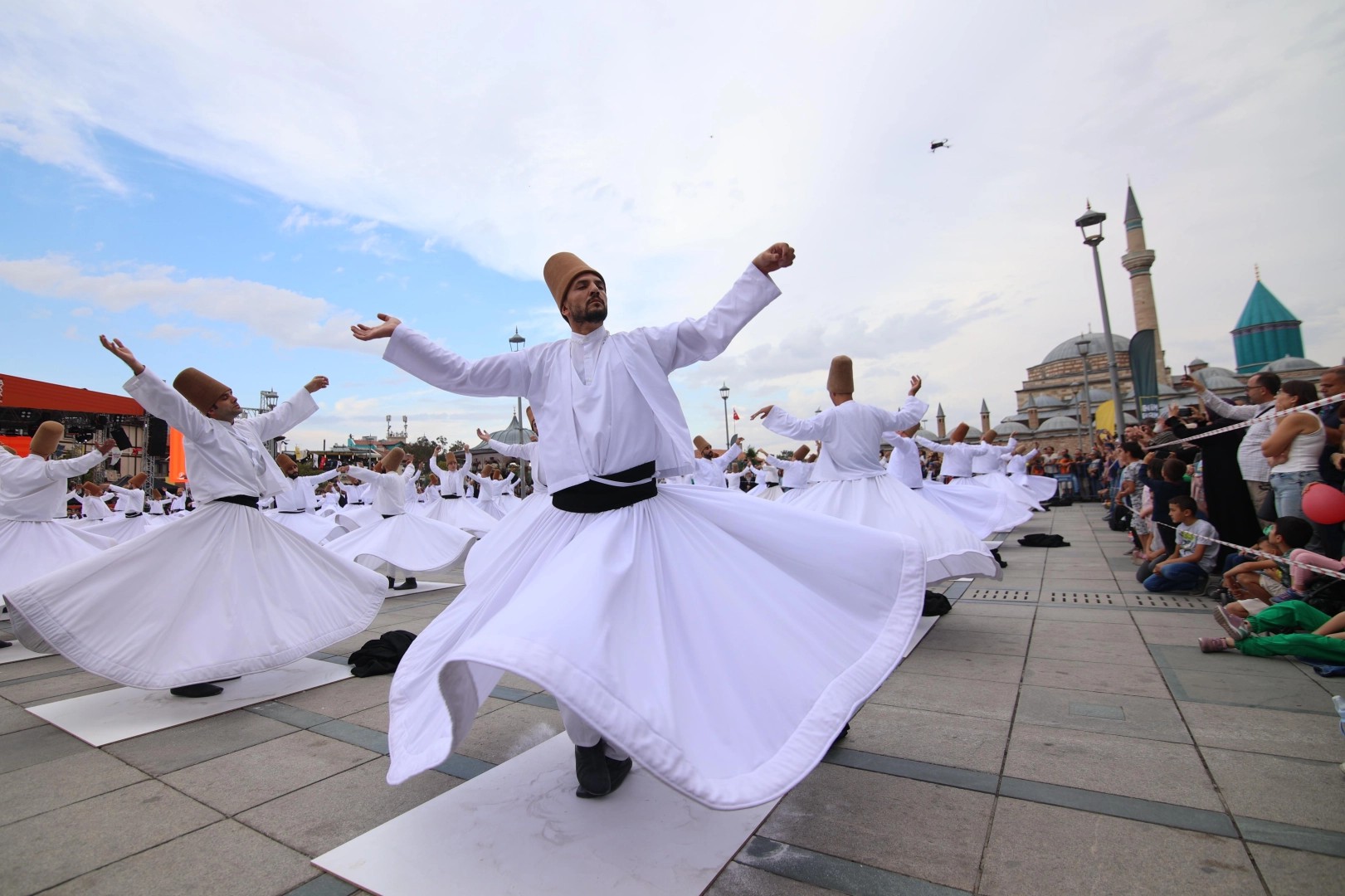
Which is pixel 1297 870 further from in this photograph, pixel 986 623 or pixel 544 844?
pixel 986 623

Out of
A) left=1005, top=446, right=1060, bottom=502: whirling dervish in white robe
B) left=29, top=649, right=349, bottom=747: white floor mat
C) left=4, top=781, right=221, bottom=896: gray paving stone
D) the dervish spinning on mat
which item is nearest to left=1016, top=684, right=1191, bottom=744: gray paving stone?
the dervish spinning on mat

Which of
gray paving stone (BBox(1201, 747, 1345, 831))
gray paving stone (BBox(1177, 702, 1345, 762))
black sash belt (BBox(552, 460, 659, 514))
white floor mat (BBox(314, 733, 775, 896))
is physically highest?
black sash belt (BBox(552, 460, 659, 514))

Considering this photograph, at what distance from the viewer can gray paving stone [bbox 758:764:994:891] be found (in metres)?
2.51

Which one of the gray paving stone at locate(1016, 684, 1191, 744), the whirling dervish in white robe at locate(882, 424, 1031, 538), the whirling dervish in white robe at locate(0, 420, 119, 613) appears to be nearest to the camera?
the gray paving stone at locate(1016, 684, 1191, 744)

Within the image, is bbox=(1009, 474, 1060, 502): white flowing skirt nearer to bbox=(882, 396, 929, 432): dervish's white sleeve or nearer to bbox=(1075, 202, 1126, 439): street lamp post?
bbox=(1075, 202, 1126, 439): street lamp post

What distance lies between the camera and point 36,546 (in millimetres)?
7516

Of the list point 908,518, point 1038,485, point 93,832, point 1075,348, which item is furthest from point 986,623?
point 1075,348

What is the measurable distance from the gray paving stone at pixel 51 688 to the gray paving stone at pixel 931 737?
542 centimetres

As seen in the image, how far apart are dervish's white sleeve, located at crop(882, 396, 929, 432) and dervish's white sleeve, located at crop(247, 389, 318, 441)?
5267 mm

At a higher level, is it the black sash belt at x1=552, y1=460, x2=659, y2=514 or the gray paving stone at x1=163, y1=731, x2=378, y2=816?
the black sash belt at x1=552, y1=460, x2=659, y2=514

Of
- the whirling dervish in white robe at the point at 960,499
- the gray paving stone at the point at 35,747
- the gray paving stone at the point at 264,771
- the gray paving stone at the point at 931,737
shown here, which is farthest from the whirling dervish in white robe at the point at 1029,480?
the gray paving stone at the point at 35,747

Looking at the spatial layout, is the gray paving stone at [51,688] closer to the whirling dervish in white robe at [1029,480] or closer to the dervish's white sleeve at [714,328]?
the dervish's white sleeve at [714,328]

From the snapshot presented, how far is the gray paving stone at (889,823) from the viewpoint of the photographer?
2508 millimetres

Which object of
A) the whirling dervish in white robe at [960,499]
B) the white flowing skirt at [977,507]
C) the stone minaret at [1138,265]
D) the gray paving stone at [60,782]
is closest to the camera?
the gray paving stone at [60,782]
